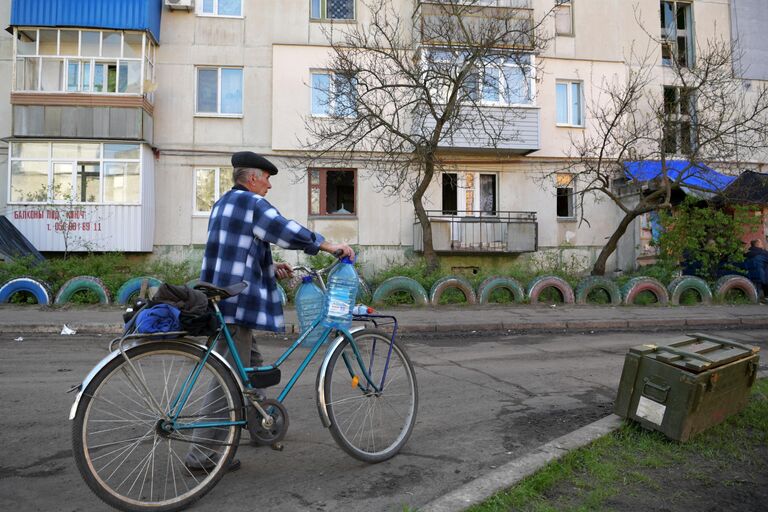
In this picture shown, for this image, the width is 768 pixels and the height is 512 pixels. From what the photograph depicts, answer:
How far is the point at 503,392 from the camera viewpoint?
5480mm

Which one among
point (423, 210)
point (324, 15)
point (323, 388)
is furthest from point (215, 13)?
point (323, 388)

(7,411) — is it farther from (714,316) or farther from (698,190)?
(698,190)

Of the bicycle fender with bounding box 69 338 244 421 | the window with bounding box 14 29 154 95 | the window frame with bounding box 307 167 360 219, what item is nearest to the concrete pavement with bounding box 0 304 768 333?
the bicycle fender with bounding box 69 338 244 421

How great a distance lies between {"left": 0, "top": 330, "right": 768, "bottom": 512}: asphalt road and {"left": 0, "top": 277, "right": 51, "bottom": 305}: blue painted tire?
4.34 m

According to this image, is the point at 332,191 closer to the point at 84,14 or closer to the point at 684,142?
the point at 84,14

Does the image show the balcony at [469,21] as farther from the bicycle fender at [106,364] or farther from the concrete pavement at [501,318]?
the bicycle fender at [106,364]

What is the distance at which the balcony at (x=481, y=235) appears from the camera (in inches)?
721

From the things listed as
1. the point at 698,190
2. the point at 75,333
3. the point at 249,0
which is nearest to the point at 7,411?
the point at 75,333

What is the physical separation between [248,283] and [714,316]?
11.7m

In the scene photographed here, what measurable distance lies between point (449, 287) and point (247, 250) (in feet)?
33.5

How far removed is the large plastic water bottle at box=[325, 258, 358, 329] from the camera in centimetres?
332

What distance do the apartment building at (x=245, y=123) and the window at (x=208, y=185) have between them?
5 centimetres

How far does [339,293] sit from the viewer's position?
334cm

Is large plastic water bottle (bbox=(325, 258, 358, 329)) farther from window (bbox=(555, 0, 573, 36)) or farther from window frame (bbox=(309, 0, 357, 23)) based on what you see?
window (bbox=(555, 0, 573, 36))
